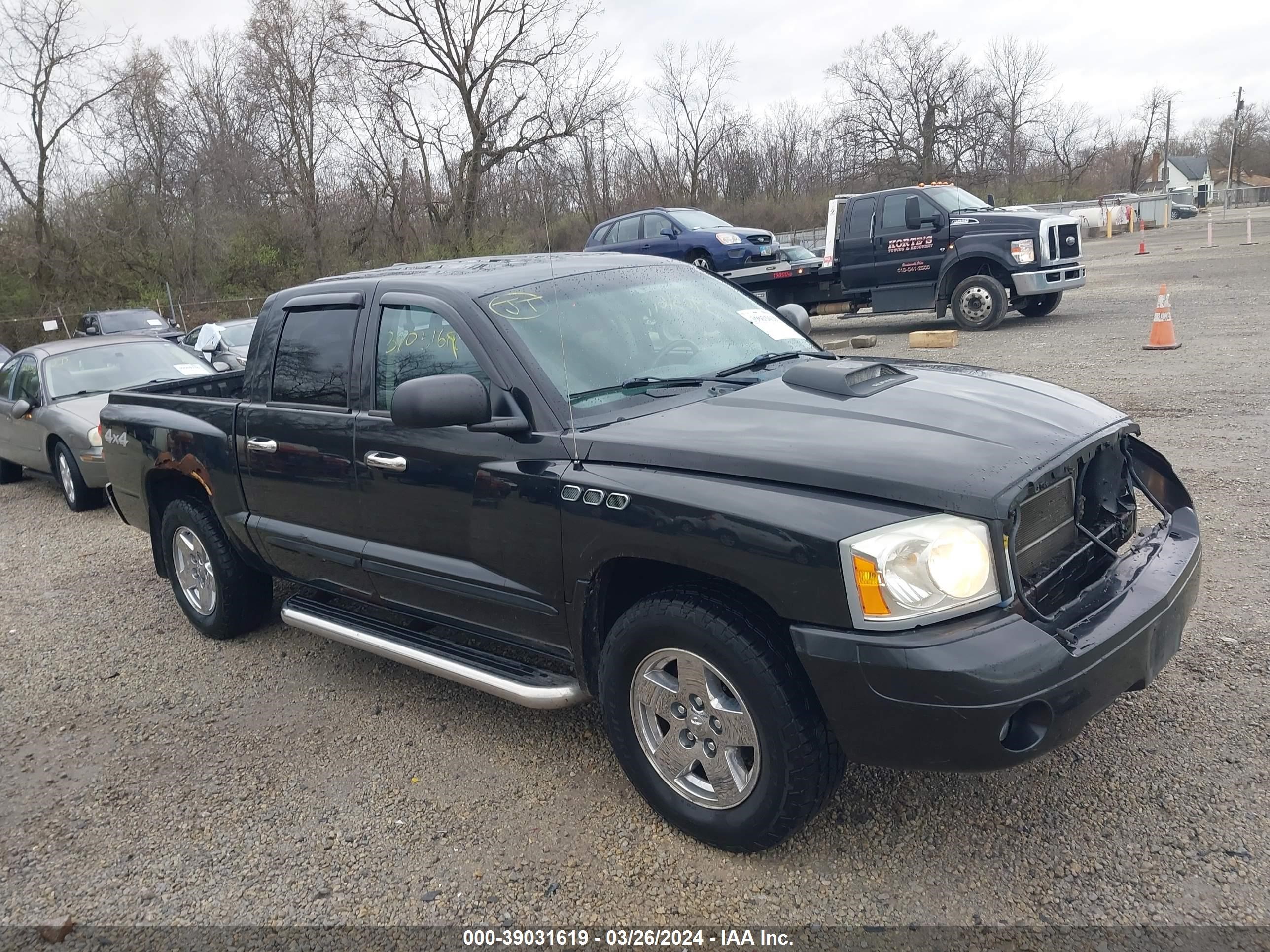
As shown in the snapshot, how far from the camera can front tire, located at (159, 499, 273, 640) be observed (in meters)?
5.09

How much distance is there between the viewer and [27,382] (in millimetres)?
9664

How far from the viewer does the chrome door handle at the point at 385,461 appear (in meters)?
3.78

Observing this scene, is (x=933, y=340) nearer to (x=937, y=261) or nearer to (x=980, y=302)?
(x=980, y=302)

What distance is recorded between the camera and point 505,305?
12.1ft

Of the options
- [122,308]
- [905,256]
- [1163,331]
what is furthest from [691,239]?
[122,308]

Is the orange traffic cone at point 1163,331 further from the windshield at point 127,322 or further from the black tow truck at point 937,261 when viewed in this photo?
the windshield at point 127,322

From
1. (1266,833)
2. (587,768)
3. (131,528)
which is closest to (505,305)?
(587,768)

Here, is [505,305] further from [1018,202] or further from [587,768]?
[1018,202]

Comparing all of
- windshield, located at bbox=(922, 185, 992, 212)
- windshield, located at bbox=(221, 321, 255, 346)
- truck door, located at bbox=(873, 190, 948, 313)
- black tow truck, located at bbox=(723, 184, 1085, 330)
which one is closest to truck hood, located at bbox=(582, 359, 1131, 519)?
black tow truck, located at bbox=(723, 184, 1085, 330)

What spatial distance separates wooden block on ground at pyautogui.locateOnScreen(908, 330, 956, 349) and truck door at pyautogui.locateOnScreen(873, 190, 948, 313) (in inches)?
54.5

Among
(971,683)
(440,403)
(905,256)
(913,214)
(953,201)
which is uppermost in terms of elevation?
(953,201)

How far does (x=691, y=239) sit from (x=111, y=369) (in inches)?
397

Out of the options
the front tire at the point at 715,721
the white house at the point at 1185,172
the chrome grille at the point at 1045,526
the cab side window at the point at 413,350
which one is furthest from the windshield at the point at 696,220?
the white house at the point at 1185,172

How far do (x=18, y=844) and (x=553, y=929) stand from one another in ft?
7.11
